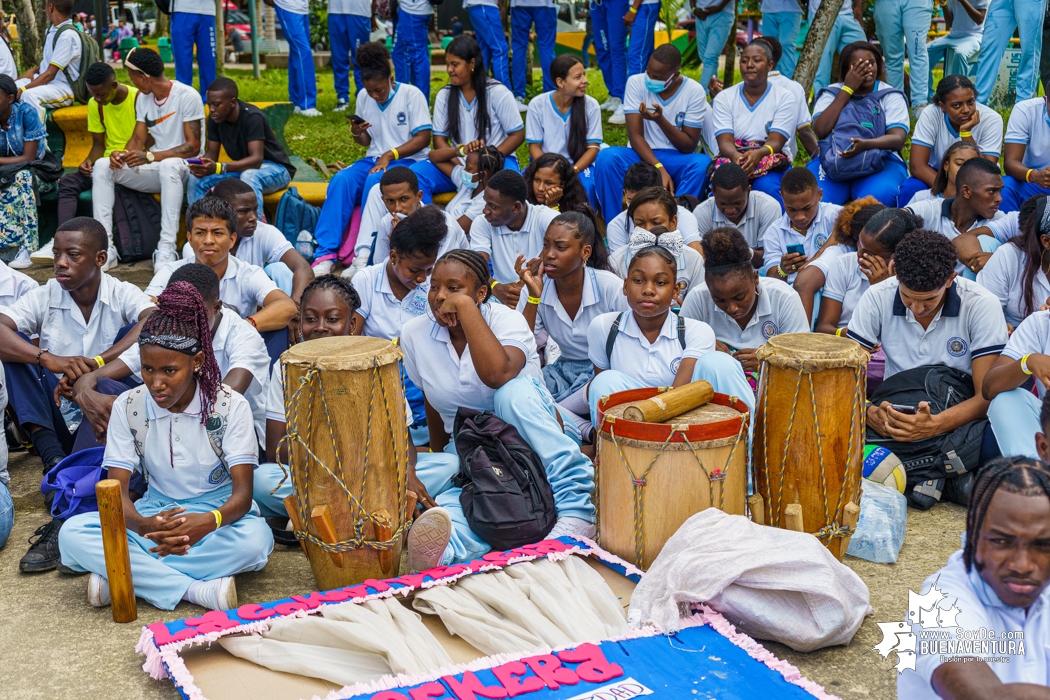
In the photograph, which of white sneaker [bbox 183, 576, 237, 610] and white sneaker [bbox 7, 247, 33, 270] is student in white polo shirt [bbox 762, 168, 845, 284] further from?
white sneaker [bbox 7, 247, 33, 270]

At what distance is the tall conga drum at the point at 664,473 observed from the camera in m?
3.47

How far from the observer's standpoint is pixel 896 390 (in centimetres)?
440

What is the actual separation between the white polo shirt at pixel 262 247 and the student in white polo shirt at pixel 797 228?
3.08 meters

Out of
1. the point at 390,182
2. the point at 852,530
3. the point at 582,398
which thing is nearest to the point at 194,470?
the point at 582,398

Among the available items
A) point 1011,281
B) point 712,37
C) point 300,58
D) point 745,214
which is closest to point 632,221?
point 745,214

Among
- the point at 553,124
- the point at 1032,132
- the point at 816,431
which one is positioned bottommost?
the point at 816,431

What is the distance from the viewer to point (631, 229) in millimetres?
5934

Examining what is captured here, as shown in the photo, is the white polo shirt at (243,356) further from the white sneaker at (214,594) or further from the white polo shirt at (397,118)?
the white polo shirt at (397,118)

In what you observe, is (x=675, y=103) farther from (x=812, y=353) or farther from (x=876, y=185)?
(x=812, y=353)

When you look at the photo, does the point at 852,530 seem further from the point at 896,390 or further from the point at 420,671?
the point at 420,671

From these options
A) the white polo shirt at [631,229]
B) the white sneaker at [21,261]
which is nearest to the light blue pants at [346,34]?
the white sneaker at [21,261]

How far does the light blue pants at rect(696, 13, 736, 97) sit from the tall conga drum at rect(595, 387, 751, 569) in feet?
21.2

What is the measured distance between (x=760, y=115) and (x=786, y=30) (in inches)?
100

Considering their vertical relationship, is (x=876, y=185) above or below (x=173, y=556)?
above
